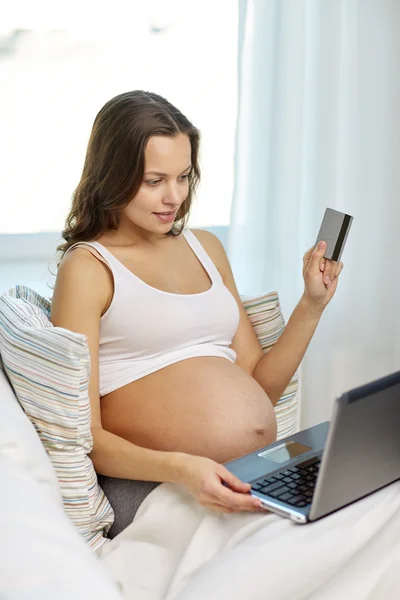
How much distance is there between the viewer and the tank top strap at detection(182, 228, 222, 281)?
5.95ft

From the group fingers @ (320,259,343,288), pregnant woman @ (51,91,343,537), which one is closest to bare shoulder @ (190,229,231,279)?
pregnant woman @ (51,91,343,537)

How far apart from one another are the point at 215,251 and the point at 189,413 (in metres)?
0.45

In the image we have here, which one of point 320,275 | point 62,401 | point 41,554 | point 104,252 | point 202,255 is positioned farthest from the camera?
point 202,255

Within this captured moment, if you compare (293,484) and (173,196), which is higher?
(173,196)

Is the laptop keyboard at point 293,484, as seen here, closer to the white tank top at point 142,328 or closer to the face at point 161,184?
the white tank top at point 142,328

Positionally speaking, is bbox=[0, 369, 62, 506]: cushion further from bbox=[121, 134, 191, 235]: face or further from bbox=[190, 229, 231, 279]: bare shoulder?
bbox=[190, 229, 231, 279]: bare shoulder

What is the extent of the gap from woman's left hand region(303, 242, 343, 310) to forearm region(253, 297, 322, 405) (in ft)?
0.11

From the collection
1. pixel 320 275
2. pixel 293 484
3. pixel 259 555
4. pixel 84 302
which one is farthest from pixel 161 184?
pixel 259 555

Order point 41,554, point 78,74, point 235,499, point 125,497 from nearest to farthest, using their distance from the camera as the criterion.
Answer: point 41,554, point 235,499, point 125,497, point 78,74

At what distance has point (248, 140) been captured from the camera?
246cm

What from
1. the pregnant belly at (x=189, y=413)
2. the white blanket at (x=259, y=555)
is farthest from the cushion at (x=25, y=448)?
the pregnant belly at (x=189, y=413)

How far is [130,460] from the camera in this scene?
1.45m

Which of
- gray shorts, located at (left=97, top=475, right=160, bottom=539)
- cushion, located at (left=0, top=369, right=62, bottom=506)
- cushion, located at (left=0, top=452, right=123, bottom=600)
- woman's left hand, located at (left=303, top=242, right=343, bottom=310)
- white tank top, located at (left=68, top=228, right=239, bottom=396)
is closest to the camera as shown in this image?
cushion, located at (left=0, top=452, right=123, bottom=600)

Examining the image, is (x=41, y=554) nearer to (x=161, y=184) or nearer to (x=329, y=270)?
(x=161, y=184)
